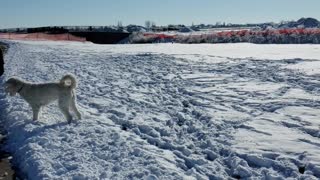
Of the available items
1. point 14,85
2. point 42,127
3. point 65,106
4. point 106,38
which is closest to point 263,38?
point 106,38

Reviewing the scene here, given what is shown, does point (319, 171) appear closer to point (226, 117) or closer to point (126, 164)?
point (126, 164)

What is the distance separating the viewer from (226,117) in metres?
9.29

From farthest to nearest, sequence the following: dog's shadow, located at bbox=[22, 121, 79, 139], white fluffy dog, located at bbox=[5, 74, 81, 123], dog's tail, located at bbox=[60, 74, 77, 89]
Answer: white fluffy dog, located at bbox=[5, 74, 81, 123] → dog's tail, located at bbox=[60, 74, 77, 89] → dog's shadow, located at bbox=[22, 121, 79, 139]

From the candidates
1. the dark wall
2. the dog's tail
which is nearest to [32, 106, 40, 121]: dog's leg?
the dog's tail

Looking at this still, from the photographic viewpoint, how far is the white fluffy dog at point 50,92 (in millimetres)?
9102

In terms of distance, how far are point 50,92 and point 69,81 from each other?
0.60 metres

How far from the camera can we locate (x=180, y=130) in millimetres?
8453

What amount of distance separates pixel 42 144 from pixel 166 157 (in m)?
2.38

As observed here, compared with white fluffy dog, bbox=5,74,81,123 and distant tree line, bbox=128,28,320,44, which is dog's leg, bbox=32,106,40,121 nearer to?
white fluffy dog, bbox=5,74,81,123

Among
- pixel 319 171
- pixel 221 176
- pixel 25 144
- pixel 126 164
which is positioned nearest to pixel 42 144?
pixel 25 144

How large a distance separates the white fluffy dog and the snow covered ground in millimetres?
358

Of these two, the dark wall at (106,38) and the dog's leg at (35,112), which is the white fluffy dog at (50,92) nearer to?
the dog's leg at (35,112)

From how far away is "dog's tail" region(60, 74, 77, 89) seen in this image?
8.91m

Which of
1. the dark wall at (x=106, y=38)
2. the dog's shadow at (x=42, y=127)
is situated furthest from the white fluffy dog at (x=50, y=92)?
the dark wall at (x=106, y=38)
